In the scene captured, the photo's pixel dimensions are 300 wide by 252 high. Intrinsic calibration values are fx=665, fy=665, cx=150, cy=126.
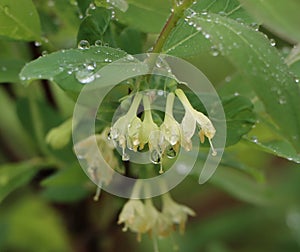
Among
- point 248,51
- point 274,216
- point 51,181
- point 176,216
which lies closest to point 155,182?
point 176,216

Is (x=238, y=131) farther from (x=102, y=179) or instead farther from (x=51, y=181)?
(x=51, y=181)

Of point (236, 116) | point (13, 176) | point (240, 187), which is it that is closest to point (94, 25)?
point (236, 116)

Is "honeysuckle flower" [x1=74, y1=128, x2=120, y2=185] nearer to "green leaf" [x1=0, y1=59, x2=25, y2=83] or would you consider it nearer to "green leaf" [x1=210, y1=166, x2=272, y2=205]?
"green leaf" [x1=0, y1=59, x2=25, y2=83]

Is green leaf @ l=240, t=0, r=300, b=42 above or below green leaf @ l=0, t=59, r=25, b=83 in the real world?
above

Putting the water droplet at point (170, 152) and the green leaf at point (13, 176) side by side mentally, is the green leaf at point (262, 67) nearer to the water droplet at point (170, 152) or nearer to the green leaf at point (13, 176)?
the water droplet at point (170, 152)

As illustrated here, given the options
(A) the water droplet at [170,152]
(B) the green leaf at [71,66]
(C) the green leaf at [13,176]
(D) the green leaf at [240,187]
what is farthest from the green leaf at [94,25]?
(D) the green leaf at [240,187]

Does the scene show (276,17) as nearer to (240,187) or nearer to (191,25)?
(191,25)

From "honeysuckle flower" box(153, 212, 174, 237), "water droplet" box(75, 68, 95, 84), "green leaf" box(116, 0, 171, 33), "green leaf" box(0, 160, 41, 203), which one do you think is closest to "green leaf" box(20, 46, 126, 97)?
"water droplet" box(75, 68, 95, 84)
